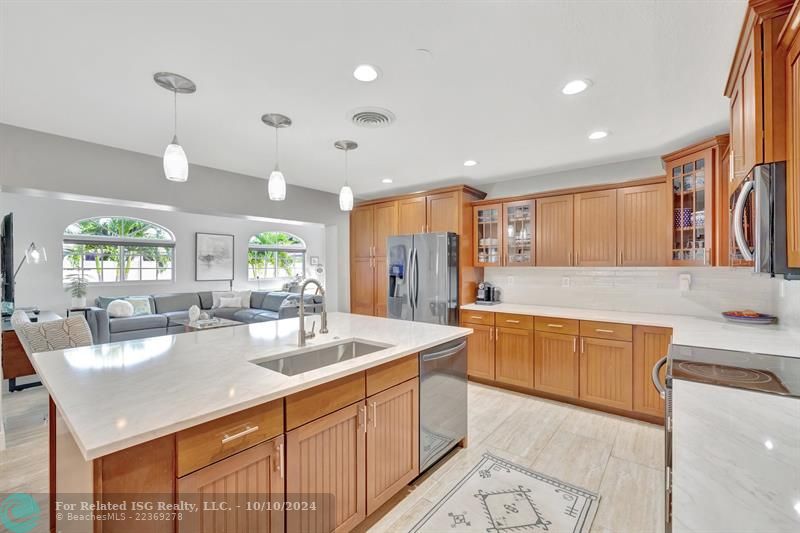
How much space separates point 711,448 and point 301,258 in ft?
32.4

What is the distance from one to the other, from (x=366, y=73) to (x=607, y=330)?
2.90 m

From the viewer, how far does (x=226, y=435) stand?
1210 millimetres

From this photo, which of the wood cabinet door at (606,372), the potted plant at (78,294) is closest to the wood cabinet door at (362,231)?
the wood cabinet door at (606,372)

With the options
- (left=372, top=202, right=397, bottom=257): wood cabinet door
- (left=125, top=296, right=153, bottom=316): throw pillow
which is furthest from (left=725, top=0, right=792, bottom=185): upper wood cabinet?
(left=125, top=296, right=153, bottom=316): throw pillow

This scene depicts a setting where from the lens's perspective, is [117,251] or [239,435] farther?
[117,251]

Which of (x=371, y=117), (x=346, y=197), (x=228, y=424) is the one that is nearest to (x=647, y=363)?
(x=346, y=197)

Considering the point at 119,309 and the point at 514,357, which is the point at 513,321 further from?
the point at 119,309

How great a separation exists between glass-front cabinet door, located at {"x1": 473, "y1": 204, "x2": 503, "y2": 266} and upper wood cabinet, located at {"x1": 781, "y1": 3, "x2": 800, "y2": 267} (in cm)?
283

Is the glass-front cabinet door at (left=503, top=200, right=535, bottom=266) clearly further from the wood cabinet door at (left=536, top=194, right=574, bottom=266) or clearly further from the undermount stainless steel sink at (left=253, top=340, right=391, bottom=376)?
the undermount stainless steel sink at (left=253, top=340, right=391, bottom=376)

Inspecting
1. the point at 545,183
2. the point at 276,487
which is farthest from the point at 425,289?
the point at 276,487

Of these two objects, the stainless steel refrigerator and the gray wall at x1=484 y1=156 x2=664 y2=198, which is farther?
the stainless steel refrigerator

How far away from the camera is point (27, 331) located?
2.72 metres

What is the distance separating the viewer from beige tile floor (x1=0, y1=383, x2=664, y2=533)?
1922 millimetres

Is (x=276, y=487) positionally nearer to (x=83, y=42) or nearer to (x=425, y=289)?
(x=83, y=42)
